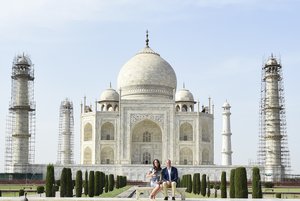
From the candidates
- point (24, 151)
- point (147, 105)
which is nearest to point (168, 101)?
point (147, 105)

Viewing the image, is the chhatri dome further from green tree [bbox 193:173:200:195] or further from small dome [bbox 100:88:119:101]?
green tree [bbox 193:173:200:195]

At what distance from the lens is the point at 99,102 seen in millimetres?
41469

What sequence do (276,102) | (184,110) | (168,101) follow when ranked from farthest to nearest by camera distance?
(184,110)
(168,101)
(276,102)

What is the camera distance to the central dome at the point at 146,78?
41.1m

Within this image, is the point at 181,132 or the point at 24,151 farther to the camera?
the point at 181,132

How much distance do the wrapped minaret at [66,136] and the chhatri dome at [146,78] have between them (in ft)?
14.7

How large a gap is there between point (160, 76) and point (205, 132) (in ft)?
17.0

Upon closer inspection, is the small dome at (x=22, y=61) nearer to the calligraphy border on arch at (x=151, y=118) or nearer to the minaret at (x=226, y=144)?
the calligraphy border on arch at (x=151, y=118)

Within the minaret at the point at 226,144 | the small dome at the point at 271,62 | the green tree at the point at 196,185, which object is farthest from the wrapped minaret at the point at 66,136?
the green tree at the point at 196,185

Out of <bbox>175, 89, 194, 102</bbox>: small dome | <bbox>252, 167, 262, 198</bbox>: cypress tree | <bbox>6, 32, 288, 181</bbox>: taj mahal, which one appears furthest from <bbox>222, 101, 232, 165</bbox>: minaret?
<bbox>252, 167, 262, 198</bbox>: cypress tree

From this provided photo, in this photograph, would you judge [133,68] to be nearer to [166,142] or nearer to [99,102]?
[99,102]

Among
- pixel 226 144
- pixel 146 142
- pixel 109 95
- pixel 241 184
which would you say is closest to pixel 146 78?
pixel 109 95

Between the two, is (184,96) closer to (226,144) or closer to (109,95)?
(226,144)

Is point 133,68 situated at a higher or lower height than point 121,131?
higher
